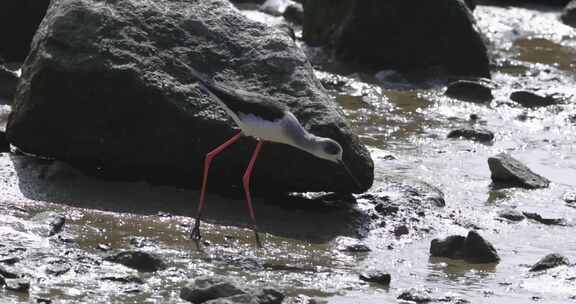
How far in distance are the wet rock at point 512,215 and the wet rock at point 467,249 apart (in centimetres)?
106

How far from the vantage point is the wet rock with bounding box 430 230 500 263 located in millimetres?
7988

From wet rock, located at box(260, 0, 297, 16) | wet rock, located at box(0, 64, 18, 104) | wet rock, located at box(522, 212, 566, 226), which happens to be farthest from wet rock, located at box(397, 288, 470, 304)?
wet rock, located at box(260, 0, 297, 16)

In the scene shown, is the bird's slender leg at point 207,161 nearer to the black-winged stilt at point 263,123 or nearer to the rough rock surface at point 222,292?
the black-winged stilt at point 263,123

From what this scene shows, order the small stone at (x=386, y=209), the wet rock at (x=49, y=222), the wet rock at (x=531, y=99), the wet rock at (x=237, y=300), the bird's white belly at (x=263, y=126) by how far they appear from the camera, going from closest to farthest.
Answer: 1. the wet rock at (x=237, y=300)
2. the wet rock at (x=49, y=222)
3. the bird's white belly at (x=263, y=126)
4. the small stone at (x=386, y=209)
5. the wet rock at (x=531, y=99)

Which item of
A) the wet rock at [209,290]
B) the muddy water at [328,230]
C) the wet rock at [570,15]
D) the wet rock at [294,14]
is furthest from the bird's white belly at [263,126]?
the wet rock at [570,15]

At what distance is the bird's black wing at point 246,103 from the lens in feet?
26.7

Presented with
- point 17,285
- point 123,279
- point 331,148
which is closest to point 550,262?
point 331,148

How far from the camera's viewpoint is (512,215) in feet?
29.9

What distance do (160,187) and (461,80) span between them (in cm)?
561

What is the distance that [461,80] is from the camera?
13.5 meters

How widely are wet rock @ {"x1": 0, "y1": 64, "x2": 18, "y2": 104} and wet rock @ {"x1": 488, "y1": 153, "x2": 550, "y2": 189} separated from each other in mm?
4187

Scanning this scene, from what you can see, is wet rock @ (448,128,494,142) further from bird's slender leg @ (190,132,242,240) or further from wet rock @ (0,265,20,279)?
wet rock @ (0,265,20,279)

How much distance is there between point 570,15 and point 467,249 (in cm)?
1123

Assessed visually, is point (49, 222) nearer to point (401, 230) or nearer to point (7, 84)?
point (401, 230)
